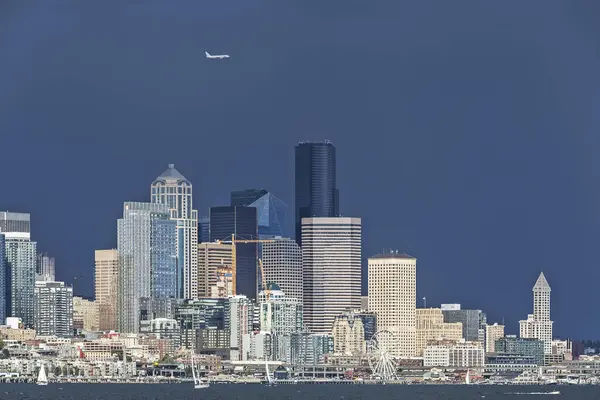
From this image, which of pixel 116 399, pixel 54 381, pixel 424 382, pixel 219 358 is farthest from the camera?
pixel 219 358

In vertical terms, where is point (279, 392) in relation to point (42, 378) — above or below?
below

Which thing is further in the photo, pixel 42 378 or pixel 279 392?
pixel 42 378

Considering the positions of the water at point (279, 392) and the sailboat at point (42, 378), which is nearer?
the water at point (279, 392)

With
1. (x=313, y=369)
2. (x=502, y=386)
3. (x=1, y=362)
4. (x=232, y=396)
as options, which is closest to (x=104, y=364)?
(x=1, y=362)

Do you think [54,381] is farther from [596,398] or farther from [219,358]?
[596,398]

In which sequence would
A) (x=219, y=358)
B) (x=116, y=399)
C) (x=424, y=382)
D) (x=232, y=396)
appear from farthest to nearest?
(x=219, y=358)
(x=424, y=382)
(x=232, y=396)
(x=116, y=399)

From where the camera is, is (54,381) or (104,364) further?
(104,364)

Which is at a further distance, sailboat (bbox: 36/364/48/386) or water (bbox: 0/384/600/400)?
sailboat (bbox: 36/364/48/386)

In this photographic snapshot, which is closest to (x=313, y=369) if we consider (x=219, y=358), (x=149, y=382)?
(x=219, y=358)
